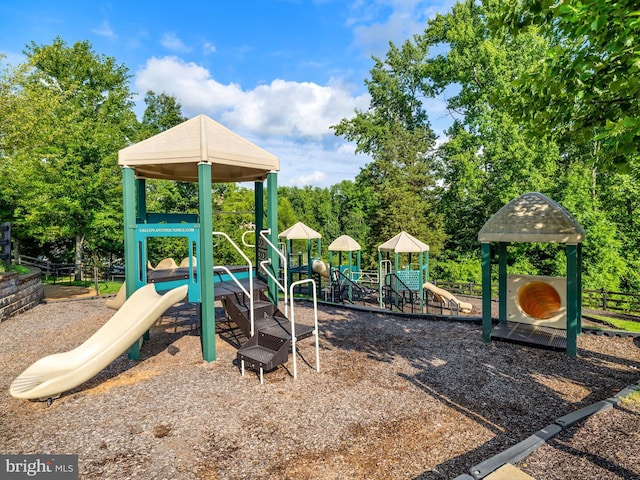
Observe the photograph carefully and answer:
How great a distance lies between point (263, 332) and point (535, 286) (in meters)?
6.47

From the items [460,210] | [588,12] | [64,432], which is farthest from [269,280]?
[460,210]

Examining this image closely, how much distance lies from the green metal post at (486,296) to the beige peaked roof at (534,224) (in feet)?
1.00

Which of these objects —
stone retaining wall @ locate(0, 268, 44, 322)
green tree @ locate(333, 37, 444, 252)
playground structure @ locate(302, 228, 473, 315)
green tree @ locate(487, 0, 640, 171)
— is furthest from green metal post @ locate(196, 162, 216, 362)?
green tree @ locate(333, 37, 444, 252)

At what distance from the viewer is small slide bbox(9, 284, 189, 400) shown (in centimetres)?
462

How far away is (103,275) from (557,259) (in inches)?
1094

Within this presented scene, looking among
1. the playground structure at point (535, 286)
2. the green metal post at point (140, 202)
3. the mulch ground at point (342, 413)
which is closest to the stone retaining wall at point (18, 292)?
the mulch ground at point (342, 413)

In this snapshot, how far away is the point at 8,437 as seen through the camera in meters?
4.13

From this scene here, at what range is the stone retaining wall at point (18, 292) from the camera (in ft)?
32.6

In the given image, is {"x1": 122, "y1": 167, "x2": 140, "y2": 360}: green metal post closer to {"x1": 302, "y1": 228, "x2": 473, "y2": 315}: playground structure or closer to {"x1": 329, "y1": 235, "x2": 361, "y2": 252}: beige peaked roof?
{"x1": 302, "y1": 228, "x2": 473, "y2": 315}: playground structure

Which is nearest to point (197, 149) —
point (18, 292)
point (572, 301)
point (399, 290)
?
point (572, 301)

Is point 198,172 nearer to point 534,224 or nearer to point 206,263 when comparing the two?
point 206,263

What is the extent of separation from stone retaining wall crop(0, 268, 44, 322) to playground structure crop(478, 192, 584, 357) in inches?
500

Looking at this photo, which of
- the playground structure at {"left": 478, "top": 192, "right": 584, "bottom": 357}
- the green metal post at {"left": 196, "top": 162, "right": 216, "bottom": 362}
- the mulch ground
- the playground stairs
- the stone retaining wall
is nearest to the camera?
the mulch ground

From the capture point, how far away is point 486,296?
25.1 feet
